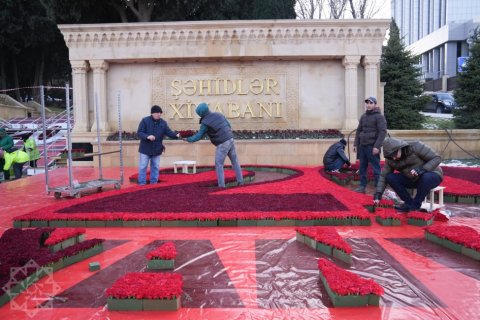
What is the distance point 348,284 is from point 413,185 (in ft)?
12.3

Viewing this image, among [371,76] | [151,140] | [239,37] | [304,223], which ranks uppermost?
[239,37]

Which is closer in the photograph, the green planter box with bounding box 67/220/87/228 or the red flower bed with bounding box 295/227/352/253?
the red flower bed with bounding box 295/227/352/253

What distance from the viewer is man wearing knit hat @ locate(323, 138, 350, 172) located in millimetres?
11734

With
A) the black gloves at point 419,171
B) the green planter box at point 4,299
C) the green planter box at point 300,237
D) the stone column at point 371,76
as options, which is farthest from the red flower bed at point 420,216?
the stone column at point 371,76

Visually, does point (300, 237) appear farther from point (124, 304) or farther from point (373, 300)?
point (124, 304)

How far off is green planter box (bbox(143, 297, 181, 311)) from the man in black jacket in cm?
601

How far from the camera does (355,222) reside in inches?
268

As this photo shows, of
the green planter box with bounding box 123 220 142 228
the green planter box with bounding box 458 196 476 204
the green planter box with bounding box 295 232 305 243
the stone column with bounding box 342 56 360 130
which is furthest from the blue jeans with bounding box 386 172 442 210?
the stone column with bounding box 342 56 360 130

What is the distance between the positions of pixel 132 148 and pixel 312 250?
10760mm

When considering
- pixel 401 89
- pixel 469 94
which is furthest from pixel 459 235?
pixel 401 89

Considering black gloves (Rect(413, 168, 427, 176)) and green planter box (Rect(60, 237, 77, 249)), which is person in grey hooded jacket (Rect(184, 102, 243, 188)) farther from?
green planter box (Rect(60, 237, 77, 249))

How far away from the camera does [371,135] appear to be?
8.97 meters

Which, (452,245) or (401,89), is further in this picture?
(401,89)

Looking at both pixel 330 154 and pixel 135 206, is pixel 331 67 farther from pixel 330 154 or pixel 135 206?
pixel 135 206
